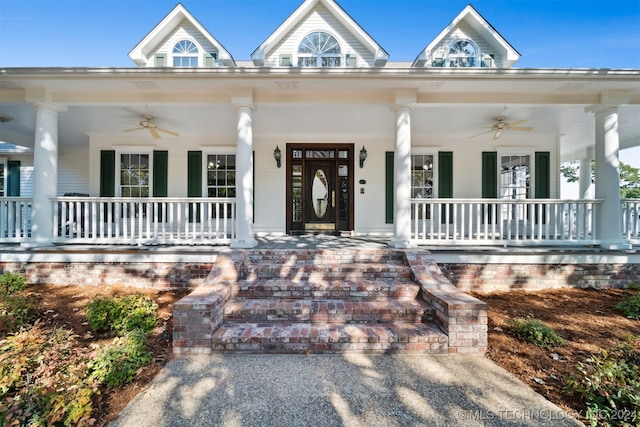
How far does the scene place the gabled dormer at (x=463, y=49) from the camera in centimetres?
731

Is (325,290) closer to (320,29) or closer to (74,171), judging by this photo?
(320,29)

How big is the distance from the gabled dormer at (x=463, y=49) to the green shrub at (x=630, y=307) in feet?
20.1

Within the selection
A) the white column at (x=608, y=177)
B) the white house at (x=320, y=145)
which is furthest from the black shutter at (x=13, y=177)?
the white column at (x=608, y=177)

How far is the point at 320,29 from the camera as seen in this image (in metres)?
7.29

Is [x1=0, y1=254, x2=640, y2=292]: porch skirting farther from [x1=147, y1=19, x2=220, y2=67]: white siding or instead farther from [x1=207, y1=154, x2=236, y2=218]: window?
[x1=147, y1=19, x2=220, y2=67]: white siding

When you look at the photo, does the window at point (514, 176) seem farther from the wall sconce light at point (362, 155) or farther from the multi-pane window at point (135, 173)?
the multi-pane window at point (135, 173)

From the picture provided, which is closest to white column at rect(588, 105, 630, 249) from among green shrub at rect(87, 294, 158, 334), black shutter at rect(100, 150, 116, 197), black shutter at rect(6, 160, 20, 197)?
green shrub at rect(87, 294, 158, 334)

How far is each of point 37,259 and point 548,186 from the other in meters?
10.9

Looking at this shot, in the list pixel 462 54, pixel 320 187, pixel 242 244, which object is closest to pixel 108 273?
pixel 242 244

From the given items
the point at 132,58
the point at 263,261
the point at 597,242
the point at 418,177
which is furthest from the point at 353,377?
the point at 132,58

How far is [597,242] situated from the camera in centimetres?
496

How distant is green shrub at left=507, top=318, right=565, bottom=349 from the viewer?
115 inches

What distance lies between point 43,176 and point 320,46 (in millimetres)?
6443

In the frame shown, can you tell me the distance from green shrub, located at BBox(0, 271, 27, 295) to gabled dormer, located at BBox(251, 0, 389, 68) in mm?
6352
